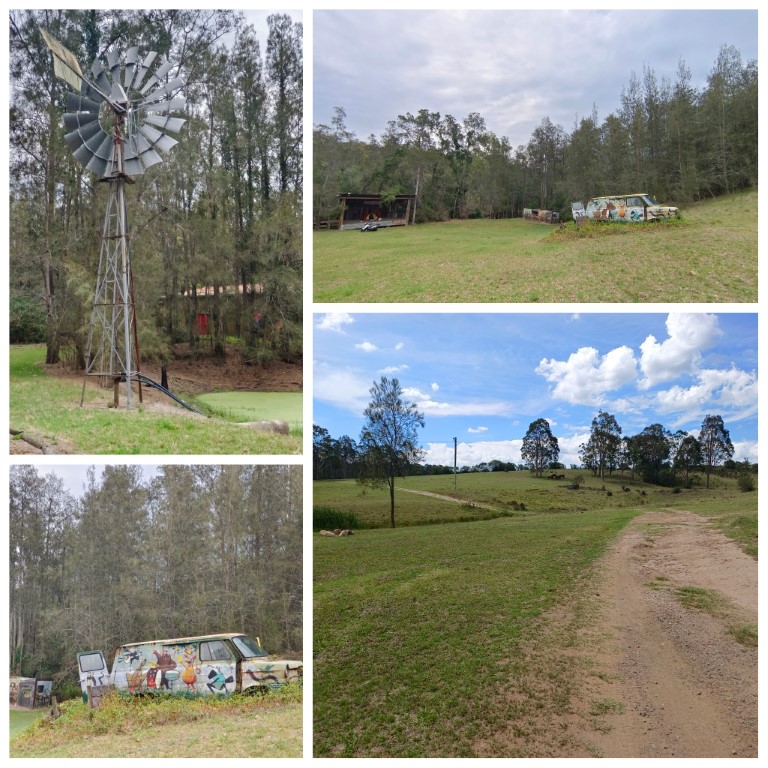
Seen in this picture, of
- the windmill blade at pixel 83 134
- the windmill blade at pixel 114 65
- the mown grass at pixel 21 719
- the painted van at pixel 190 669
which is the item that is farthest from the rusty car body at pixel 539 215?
the mown grass at pixel 21 719

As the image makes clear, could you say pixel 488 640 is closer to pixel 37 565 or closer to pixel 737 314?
pixel 737 314

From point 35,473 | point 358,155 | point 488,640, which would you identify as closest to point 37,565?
point 35,473

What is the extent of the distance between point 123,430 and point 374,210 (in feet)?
14.8

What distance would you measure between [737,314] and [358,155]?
195 inches

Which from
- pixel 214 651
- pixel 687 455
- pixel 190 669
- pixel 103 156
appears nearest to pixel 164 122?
pixel 103 156

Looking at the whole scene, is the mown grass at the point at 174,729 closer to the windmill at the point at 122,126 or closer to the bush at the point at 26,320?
the windmill at the point at 122,126

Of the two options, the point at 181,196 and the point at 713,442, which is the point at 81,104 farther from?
the point at 713,442

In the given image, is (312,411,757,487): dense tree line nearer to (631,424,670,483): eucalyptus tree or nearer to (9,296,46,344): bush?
(631,424,670,483): eucalyptus tree

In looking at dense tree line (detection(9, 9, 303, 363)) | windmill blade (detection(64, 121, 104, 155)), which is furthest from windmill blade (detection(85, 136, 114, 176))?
dense tree line (detection(9, 9, 303, 363))

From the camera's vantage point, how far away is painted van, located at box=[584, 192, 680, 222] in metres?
7.69

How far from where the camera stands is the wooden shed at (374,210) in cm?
752

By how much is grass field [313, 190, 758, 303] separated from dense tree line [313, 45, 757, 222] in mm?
389

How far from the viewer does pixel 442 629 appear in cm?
518

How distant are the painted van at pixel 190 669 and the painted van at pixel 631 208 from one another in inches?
281
